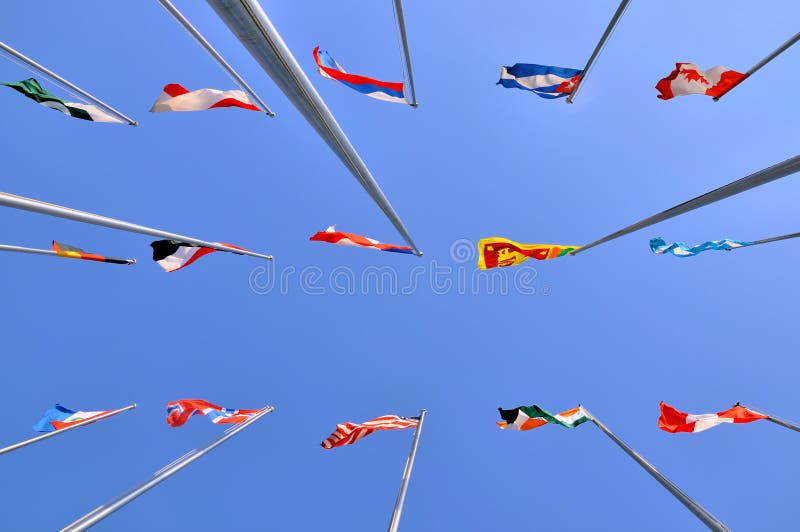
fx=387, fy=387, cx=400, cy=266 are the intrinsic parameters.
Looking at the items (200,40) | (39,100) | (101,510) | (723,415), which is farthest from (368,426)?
(39,100)

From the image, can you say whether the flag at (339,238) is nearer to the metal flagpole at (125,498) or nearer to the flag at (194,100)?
the flag at (194,100)

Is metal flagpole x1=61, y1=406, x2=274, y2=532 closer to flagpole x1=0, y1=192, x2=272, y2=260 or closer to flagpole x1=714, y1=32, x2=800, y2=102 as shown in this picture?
flagpole x1=0, y1=192, x2=272, y2=260

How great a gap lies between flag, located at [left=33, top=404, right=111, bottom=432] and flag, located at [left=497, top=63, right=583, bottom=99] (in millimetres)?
17168

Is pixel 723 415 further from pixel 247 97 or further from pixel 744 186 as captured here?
pixel 247 97

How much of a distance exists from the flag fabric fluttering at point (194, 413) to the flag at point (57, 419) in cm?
375

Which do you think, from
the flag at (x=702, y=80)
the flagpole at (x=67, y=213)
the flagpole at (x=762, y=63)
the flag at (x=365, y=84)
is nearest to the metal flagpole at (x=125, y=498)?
the flagpole at (x=67, y=213)

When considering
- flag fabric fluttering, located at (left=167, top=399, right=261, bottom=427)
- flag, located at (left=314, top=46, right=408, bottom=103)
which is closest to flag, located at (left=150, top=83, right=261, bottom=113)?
flag, located at (left=314, top=46, right=408, bottom=103)

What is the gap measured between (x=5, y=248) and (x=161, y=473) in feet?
21.6

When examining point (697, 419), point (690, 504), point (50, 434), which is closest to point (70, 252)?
point (50, 434)

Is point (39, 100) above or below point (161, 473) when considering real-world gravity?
above

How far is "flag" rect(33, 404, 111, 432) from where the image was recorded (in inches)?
492

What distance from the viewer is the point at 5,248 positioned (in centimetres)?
930

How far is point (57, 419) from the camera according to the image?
12.9 metres

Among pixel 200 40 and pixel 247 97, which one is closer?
pixel 200 40
